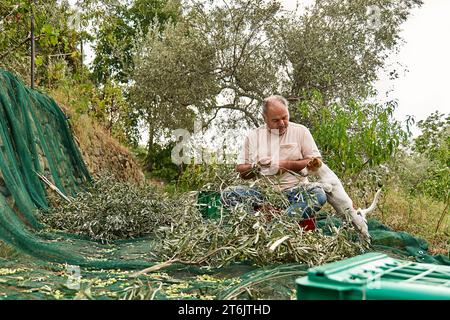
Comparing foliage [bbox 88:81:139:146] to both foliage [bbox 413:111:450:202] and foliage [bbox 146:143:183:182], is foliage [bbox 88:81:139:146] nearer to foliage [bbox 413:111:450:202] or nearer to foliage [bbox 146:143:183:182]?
foliage [bbox 146:143:183:182]

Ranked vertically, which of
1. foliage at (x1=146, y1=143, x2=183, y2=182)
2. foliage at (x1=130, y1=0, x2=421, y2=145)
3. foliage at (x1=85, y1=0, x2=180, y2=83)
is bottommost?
foliage at (x1=146, y1=143, x2=183, y2=182)

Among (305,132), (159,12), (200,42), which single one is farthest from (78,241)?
(159,12)

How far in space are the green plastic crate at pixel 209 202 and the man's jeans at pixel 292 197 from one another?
0.56 feet

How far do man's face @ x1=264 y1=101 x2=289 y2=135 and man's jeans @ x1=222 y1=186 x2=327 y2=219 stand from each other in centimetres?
51

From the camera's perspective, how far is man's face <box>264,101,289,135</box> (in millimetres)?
4145

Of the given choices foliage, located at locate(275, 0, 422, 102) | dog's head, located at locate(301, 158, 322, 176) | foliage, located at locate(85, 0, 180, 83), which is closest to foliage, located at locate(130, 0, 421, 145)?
foliage, located at locate(275, 0, 422, 102)

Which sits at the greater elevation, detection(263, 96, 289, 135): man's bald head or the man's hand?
detection(263, 96, 289, 135): man's bald head

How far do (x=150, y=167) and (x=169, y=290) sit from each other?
1164 centimetres

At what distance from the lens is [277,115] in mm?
4156

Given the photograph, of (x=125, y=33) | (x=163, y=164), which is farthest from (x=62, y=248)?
(x=125, y=33)

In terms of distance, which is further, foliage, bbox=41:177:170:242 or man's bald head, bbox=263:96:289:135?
foliage, bbox=41:177:170:242

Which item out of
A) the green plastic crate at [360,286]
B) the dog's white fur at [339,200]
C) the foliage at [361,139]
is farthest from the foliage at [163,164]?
the green plastic crate at [360,286]

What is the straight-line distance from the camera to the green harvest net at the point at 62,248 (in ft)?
8.45

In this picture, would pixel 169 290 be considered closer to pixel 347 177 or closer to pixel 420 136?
pixel 347 177
